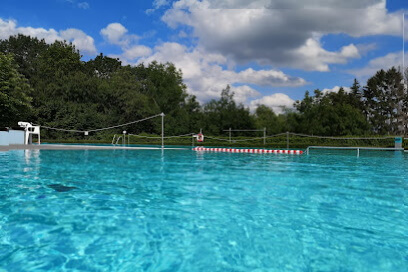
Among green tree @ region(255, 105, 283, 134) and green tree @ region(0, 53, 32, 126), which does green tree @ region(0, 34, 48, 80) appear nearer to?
green tree @ region(0, 53, 32, 126)

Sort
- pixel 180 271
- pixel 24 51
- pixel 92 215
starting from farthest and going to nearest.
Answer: pixel 24 51 → pixel 92 215 → pixel 180 271

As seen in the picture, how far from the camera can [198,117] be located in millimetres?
43594

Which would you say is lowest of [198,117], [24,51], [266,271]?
[266,271]

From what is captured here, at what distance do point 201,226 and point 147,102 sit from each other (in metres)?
42.3

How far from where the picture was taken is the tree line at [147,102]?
39875mm

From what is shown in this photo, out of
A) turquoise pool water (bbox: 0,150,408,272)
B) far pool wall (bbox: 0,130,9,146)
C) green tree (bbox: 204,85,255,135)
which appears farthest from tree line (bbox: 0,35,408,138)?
turquoise pool water (bbox: 0,150,408,272)

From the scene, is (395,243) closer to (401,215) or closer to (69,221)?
(401,215)

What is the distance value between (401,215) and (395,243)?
6.32 feet

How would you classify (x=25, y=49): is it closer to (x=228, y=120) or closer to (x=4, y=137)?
(x=4, y=137)

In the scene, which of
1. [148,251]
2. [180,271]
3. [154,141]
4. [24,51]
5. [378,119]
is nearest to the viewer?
[180,271]

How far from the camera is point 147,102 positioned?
152ft

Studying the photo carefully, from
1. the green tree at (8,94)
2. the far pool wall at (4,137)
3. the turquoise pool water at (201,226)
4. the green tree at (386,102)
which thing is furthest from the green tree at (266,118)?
the turquoise pool water at (201,226)

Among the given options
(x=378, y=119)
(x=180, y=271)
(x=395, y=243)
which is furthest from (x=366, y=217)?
(x=378, y=119)

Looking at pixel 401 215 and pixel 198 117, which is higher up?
pixel 198 117
